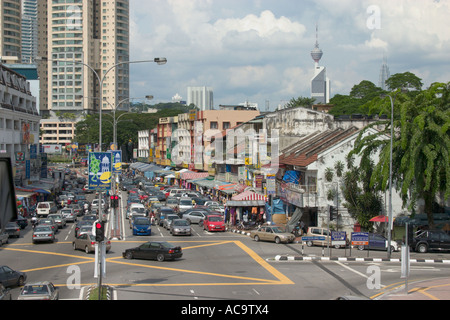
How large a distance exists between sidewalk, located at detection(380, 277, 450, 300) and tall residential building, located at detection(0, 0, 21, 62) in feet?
517

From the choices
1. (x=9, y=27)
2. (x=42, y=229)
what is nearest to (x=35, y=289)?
(x=42, y=229)

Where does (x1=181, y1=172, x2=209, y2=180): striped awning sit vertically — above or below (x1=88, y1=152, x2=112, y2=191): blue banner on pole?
below

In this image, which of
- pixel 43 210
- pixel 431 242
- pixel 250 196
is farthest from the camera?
pixel 43 210

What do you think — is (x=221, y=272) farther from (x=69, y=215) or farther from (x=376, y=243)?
(x=69, y=215)

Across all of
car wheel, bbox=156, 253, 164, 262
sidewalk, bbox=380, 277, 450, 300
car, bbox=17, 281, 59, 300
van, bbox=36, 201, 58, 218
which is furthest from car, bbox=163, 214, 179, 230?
car, bbox=17, 281, 59, 300

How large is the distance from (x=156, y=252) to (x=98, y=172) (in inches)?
227

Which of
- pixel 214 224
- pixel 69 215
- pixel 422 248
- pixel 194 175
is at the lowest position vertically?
Result: pixel 69 215

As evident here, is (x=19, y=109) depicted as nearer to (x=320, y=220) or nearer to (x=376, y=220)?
(x=320, y=220)

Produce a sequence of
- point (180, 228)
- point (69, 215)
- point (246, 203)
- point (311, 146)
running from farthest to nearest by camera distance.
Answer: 1. point (69, 215)
2. point (311, 146)
3. point (246, 203)
4. point (180, 228)

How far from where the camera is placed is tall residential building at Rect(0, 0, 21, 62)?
16150cm

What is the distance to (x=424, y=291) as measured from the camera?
2292 centimetres

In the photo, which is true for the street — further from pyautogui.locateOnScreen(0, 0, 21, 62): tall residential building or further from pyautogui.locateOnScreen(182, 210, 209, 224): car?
pyautogui.locateOnScreen(0, 0, 21, 62): tall residential building

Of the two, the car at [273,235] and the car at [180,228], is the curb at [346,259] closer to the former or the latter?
the car at [273,235]

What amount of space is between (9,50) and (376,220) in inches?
5838
